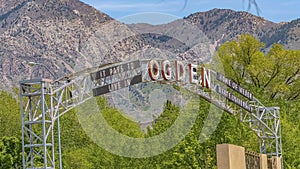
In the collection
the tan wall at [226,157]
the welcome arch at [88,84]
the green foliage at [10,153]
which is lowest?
the tan wall at [226,157]

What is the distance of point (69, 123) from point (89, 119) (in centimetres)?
256

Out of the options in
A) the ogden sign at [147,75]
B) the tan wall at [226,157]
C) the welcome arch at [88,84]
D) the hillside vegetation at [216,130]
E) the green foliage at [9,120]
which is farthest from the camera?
the green foliage at [9,120]

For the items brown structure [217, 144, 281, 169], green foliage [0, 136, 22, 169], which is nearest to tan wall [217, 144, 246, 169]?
brown structure [217, 144, 281, 169]

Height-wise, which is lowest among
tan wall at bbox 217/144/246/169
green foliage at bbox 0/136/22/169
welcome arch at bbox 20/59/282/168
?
tan wall at bbox 217/144/246/169

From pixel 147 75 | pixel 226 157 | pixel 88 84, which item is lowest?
pixel 226 157

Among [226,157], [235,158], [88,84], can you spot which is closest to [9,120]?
[88,84]

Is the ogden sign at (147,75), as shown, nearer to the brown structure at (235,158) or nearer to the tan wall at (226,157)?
the brown structure at (235,158)

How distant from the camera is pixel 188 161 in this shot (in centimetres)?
5203

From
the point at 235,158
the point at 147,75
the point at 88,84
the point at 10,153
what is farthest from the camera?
the point at 10,153

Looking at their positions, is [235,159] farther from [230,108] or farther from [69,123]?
[69,123]

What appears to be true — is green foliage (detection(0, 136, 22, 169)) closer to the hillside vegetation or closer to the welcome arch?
the hillside vegetation

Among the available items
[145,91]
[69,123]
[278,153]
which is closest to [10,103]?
[69,123]

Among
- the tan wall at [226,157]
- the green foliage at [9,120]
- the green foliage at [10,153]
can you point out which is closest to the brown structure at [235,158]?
the tan wall at [226,157]

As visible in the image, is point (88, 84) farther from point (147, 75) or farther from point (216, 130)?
point (216, 130)
